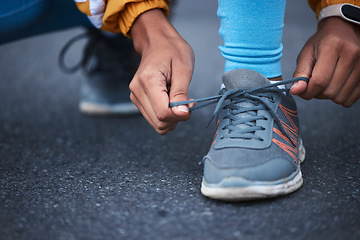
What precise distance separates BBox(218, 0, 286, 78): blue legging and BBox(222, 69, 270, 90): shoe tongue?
0.14 ft

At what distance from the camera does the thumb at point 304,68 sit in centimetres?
79

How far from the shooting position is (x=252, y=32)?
81 centimetres

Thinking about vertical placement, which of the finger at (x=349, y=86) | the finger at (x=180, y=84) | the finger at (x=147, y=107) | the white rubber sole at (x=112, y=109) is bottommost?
the white rubber sole at (x=112, y=109)

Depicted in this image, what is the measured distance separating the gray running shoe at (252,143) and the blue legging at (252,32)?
48 millimetres

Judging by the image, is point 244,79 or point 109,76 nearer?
point 244,79

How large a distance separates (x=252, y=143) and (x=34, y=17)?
28.0 inches

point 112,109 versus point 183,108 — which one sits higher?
point 183,108

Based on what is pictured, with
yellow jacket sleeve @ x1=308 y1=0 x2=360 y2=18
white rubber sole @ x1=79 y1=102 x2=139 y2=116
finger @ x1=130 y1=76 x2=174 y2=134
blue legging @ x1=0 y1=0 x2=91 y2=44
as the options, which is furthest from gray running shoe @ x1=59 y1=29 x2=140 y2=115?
yellow jacket sleeve @ x1=308 y1=0 x2=360 y2=18

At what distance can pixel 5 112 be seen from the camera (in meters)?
1.37

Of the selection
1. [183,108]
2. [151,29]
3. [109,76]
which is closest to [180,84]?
[183,108]

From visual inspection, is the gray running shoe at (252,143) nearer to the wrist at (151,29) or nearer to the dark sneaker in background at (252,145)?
the dark sneaker in background at (252,145)

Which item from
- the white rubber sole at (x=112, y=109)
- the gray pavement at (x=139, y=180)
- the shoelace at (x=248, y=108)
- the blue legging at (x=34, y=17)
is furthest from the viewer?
the white rubber sole at (x=112, y=109)

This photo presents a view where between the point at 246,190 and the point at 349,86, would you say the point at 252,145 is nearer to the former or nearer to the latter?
the point at 246,190

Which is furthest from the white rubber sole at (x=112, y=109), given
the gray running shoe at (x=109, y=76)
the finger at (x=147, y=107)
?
the finger at (x=147, y=107)
